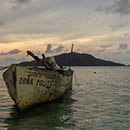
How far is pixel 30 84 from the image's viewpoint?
44.0 ft

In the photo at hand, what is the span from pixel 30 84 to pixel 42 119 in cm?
247

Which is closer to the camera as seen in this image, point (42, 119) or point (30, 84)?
point (42, 119)

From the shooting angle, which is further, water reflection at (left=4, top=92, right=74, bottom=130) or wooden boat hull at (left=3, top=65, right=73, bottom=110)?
wooden boat hull at (left=3, top=65, right=73, bottom=110)

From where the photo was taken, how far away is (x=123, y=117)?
12.9 metres

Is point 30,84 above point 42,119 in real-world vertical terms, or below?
above

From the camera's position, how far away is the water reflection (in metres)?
10.7

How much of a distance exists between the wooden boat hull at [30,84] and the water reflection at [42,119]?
Answer: 1.78 feet

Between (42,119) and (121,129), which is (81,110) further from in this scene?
(121,129)

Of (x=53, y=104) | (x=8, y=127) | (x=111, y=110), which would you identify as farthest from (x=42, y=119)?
(x=111, y=110)

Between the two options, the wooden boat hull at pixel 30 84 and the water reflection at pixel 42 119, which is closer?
the water reflection at pixel 42 119

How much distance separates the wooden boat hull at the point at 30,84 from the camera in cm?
1267

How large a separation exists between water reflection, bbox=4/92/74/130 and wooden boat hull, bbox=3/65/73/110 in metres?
0.54

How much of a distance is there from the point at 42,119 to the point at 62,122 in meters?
1.21

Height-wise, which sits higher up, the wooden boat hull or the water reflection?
the wooden boat hull
